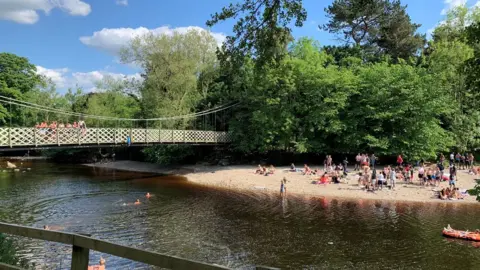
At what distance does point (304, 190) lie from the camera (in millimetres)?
28234

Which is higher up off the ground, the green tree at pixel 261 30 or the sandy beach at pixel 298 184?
the green tree at pixel 261 30

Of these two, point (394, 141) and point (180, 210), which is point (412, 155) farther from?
point (180, 210)

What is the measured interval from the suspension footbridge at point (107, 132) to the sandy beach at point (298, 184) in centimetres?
419

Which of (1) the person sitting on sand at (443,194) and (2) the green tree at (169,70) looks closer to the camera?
(1) the person sitting on sand at (443,194)

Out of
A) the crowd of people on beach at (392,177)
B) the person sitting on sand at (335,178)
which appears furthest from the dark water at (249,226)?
the person sitting on sand at (335,178)

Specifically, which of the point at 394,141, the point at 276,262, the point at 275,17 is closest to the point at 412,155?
the point at 394,141

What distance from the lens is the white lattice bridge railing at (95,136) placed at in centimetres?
2216

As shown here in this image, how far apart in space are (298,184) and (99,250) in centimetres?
2700

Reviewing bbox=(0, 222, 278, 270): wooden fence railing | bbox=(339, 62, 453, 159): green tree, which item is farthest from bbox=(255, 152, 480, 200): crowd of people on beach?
bbox=(0, 222, 278, 270): wooden fence railing

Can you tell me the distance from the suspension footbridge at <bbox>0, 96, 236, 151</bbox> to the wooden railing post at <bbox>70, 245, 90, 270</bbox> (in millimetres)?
20228

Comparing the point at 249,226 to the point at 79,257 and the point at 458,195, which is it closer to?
the point at 79,257

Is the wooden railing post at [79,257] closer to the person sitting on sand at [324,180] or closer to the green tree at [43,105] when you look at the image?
the person sitting on sand at [324,180]

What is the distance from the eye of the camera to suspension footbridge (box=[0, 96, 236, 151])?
2266cm

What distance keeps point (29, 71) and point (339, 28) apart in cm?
4236
